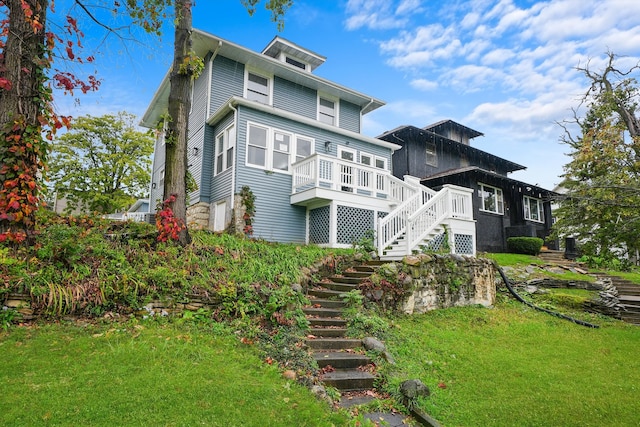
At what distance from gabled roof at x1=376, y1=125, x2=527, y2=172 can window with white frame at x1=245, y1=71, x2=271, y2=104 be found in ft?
24.7

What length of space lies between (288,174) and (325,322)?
748cm

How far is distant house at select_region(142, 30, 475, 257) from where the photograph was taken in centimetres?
1091

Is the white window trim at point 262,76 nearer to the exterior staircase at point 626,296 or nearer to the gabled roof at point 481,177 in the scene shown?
the gabled roof at point 481,177

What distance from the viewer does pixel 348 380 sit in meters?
4.37

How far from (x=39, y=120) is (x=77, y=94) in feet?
2.22

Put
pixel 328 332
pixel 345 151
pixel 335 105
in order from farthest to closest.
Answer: pixel 335 105 < pixel 345 151 < pixel 328 332

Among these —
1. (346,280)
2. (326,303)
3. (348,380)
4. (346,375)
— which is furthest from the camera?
(346,280)

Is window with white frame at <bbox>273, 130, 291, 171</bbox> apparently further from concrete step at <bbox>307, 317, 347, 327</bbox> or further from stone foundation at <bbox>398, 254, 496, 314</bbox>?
concrete step at <bbox>307, 317, 347, 327</bbox>

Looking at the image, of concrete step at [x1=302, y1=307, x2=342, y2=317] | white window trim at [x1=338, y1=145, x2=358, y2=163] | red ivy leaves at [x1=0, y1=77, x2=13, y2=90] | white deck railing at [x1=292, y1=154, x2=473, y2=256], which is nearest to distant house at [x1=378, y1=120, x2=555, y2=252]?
white window trim at [x1=338, y1=145, x2=358, y2=163]

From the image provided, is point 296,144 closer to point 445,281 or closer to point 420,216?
point 420,216

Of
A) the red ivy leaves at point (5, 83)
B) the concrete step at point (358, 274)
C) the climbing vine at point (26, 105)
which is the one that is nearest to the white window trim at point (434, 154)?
the concrete step at point (358, 274)

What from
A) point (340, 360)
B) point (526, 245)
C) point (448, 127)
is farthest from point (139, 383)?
point (448, 127)

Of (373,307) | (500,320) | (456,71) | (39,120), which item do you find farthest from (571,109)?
(39,120)

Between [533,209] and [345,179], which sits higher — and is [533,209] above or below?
above
